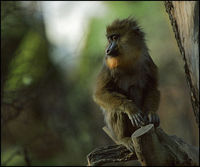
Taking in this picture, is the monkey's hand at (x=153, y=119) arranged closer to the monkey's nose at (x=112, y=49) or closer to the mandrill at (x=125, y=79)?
the mandrill at (x=125, y=79)

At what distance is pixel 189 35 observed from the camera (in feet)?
13.4

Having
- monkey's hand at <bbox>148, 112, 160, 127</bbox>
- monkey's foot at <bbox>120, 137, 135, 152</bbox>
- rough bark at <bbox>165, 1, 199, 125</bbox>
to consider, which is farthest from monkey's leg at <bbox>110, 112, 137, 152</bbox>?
rough bark at <bbox>165, 1, 199, 125</bbox>

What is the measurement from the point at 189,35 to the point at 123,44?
2445 mm

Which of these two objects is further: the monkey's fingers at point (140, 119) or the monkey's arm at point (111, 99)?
the monkey's arm at point (111, 99)

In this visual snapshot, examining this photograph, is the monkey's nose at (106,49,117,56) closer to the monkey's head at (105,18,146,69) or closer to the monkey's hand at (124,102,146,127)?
the monkey's head at (105,18,146,69)

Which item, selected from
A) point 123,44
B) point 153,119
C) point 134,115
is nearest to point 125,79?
point 123,44

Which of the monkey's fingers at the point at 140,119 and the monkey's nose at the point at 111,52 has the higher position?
the monkey's nose at the point at 111,52

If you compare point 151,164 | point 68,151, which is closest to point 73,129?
point 68,151

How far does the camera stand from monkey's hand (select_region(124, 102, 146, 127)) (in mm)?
5770

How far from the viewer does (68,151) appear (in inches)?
539

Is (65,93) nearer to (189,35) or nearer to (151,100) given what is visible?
(151,100)

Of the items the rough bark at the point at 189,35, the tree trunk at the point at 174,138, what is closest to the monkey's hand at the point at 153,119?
the tree trunk at the point at 174,138

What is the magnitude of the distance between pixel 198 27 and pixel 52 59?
12400 mm

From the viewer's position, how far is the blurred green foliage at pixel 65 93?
11.6 m
